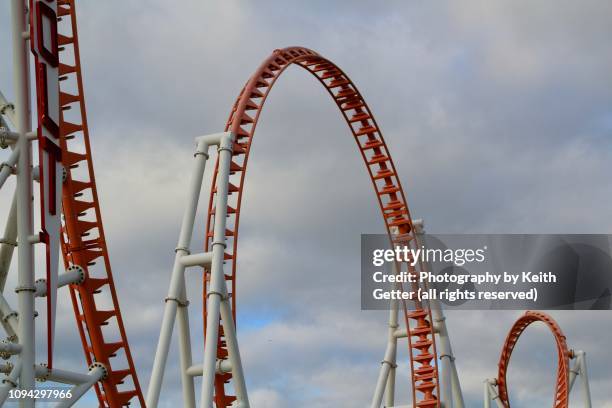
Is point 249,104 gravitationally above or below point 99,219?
above

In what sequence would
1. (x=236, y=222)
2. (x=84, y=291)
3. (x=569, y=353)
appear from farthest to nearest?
(x=569, y=353) → (x=236, y=222) → (x=84, y=291)

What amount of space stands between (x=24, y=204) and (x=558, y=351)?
61.2ft

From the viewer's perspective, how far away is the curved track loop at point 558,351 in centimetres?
2620

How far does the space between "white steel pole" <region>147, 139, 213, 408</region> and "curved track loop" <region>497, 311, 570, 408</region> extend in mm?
13150

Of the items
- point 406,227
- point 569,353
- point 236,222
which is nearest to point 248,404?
point 236,222

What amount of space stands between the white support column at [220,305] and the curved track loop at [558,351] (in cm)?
1270

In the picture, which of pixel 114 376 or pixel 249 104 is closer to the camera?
pixel 114 376

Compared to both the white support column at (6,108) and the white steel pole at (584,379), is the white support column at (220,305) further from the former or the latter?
the white steel pole at (584,379)

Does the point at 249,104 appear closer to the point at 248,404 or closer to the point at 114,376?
the point at 248,404

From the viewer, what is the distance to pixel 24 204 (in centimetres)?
1099

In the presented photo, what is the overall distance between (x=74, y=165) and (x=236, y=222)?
14.3ft

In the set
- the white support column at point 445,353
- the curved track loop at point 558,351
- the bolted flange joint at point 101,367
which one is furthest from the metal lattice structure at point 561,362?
the bolted flange joint at point 101,367

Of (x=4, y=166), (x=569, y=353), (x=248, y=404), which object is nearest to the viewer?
(x=4, y=166)

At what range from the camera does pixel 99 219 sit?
508 inches
